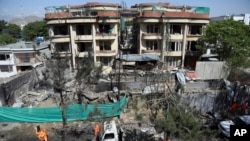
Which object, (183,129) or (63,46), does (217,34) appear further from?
(63,46)

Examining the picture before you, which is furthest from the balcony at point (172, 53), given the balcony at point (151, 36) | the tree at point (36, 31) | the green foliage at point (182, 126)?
the tree at point (36, 31)

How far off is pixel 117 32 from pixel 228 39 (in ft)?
45.2

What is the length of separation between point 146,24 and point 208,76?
1044cm

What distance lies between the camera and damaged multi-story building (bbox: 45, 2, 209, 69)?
27.5 metres

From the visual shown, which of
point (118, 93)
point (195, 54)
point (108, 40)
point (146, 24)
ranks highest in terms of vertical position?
point (146, 24)

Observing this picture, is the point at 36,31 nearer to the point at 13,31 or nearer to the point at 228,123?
the point at 13,31

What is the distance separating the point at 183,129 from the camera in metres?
11.4

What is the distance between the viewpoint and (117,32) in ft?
95.7

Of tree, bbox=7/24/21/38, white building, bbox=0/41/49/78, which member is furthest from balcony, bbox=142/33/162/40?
tree, bbox=7/24/21/38

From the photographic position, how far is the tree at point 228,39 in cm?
2456

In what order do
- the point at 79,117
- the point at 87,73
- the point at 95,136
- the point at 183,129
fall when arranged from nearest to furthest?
the point at 183,129, the point at 95,136, the point at 87,73, the point at 79,117

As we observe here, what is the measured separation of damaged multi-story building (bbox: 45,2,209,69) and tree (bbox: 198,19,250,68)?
102 inches

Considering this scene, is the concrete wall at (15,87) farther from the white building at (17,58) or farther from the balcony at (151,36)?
the balcony at (151,36)

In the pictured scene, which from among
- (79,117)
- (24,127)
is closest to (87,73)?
(79,117)
